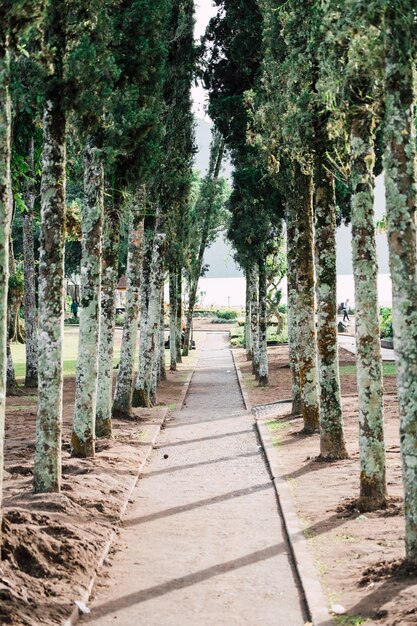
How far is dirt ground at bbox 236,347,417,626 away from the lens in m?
5.89

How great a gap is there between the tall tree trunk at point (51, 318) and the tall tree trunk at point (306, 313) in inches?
227

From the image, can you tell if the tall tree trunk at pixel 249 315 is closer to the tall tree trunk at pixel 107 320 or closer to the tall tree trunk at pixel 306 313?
the tall tree trunk at pixel 306 313

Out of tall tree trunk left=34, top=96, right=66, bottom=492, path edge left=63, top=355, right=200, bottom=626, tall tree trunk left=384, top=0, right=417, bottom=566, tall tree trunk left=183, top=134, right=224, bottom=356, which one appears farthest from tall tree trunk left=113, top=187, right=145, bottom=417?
tall tree trunk left=183, top=134, right=224, bottom=356

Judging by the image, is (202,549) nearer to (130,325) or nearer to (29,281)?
(130,325)

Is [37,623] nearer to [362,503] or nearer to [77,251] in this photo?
[362,503]

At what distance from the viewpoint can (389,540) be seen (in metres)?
7.39

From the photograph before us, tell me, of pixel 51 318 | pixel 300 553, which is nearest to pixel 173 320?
pixel 51 318

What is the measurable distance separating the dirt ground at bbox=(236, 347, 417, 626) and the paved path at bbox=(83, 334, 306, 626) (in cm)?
36

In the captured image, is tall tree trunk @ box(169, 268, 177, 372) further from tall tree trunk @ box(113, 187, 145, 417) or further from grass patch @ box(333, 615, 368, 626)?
grass patch @ box(333, 615, 368, 626)

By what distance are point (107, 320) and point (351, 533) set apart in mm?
6798

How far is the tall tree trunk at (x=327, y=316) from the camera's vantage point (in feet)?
35.9

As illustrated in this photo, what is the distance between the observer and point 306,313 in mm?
13930

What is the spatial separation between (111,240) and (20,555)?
25.5 ft

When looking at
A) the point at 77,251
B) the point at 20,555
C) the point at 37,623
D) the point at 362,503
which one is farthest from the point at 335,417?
the point at 77,251
